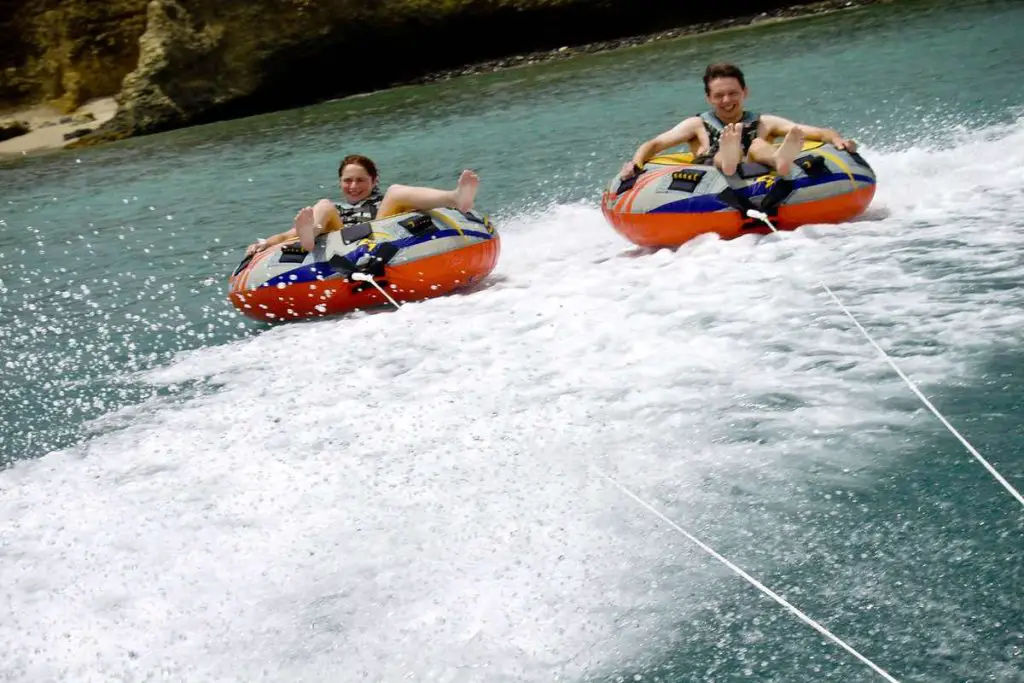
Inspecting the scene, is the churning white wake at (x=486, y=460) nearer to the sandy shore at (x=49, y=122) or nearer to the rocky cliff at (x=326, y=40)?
the rocky cliff at (x=326, y=40)

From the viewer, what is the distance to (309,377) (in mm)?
5281

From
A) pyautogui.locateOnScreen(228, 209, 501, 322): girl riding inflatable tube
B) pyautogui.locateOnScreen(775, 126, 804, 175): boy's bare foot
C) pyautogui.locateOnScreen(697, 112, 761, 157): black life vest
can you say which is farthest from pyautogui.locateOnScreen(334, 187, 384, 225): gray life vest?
pyautogui.locateOnScreen(775, 126, 804, 175): boy's bare foot

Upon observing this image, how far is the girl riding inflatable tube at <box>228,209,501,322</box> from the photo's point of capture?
609cm

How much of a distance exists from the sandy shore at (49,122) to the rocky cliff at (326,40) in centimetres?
106

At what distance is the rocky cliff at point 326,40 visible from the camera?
20719 mm

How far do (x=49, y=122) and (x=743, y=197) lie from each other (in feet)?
64.7

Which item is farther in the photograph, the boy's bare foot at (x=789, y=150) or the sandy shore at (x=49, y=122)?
the sandy shore at (x=49, y=122)

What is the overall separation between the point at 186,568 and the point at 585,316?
252cm

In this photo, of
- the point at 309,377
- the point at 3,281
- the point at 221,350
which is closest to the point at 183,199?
the point at 3,281

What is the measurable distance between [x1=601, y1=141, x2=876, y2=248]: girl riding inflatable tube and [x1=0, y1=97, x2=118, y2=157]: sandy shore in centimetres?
1605

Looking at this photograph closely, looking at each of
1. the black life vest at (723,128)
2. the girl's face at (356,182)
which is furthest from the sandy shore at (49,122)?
the black life vest at (723,128)

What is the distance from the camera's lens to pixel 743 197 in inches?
246

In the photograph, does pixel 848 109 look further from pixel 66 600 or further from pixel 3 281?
pixel 66 600

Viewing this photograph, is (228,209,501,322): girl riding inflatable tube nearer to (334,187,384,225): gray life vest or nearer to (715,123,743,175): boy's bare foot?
(334,187,384,225): gray life vest
